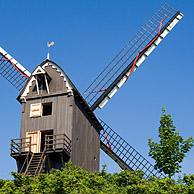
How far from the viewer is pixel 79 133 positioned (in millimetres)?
46375

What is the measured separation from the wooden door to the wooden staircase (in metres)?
0.56

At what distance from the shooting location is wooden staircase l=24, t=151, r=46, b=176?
44.1 meters

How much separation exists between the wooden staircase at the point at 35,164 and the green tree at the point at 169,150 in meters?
6.84

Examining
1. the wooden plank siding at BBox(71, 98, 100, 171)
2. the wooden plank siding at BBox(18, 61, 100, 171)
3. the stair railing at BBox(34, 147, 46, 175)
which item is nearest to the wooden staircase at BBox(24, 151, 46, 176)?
the stair railing at BBox(34, 147, 46, 175)

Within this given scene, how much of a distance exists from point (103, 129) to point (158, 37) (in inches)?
326

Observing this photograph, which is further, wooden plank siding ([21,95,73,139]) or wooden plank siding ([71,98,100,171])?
wooden plank siding ([71,98,100,171])

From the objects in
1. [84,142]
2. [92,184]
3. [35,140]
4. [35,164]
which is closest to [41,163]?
[35,164]

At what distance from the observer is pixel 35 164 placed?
4488 cm

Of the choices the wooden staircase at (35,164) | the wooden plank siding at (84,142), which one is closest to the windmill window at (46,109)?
the wooden plank siding at (84,142)

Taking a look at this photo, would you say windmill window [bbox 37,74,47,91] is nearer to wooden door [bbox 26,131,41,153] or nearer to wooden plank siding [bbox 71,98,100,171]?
wooden plank siding [bbox 71,98,100,171]

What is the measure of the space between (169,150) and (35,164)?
338 inches

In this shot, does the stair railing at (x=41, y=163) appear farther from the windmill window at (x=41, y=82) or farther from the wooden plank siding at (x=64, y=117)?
the windmill window at (x=41, y=82)

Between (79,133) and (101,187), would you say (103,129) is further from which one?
(101,187)

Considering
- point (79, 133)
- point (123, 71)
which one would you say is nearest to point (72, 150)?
point (79, 133)
